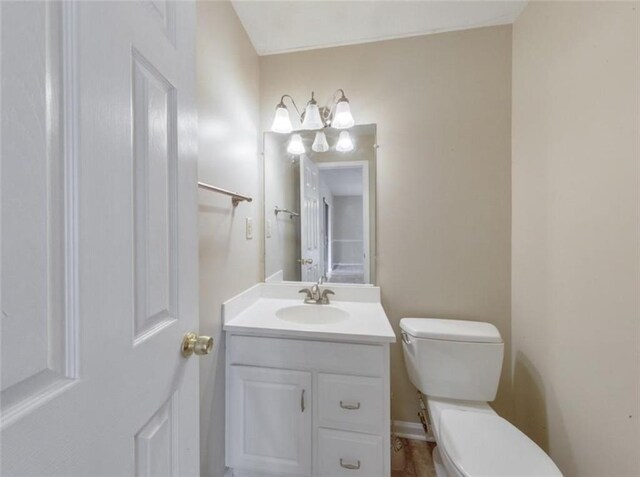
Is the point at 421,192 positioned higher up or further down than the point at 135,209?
higher up

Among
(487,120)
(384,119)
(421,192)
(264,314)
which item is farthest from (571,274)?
(264,314)

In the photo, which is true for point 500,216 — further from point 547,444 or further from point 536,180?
point 547,444

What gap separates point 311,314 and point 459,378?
0.79m

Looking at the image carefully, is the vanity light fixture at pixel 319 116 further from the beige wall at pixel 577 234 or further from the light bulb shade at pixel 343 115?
the beige wall at pixel 577 234

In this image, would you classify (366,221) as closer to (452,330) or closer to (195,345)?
(452,330)

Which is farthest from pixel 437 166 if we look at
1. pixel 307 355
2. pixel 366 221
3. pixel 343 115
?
pixel 307 355

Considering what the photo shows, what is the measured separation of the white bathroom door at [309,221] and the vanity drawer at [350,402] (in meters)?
0.66

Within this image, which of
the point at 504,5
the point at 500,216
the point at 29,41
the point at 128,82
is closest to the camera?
the point at 29,41

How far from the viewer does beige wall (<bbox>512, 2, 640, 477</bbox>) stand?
0.82m

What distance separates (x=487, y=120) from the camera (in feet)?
4.78

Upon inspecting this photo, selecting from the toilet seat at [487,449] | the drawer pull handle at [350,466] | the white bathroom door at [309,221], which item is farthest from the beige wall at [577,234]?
the white bathroom door at [309,221]

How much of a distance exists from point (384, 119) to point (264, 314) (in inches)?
51.2

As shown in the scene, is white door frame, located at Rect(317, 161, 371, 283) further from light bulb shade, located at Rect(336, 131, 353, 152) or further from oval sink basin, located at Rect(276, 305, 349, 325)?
oval sink basin, located at Rect(276, 305, 349, 325)

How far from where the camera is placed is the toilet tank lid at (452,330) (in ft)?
4.08
